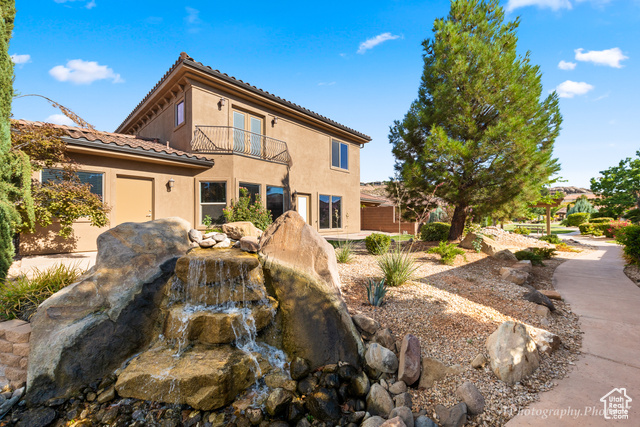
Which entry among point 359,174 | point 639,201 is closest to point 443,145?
point 359,174

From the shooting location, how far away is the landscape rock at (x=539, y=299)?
4359 millimetres

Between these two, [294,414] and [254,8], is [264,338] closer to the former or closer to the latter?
[294,414]

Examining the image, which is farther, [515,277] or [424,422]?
[515,277]

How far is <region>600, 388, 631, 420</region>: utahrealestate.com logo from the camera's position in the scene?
2207 millimetres

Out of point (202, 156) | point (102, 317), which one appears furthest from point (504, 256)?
point (202, 156)

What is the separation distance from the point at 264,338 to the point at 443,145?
23.9ft

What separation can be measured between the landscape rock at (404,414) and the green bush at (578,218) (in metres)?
27.0

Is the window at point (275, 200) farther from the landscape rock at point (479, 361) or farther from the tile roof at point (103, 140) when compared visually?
the landscape rock at point (479, 361)

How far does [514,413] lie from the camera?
2.36 m

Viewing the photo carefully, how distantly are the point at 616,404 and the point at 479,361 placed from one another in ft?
3.37

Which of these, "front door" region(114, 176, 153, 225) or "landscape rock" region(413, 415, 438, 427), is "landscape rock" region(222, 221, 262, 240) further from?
"landscape rock" region(413, 415, 438, 427)

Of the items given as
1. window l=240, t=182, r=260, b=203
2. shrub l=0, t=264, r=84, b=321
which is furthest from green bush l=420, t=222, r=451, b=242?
shrub l=0, t=264, r=84, b=321

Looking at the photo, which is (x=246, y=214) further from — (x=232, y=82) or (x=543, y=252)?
(x=543, y=252)

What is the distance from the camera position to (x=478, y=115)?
9086 millimetres
